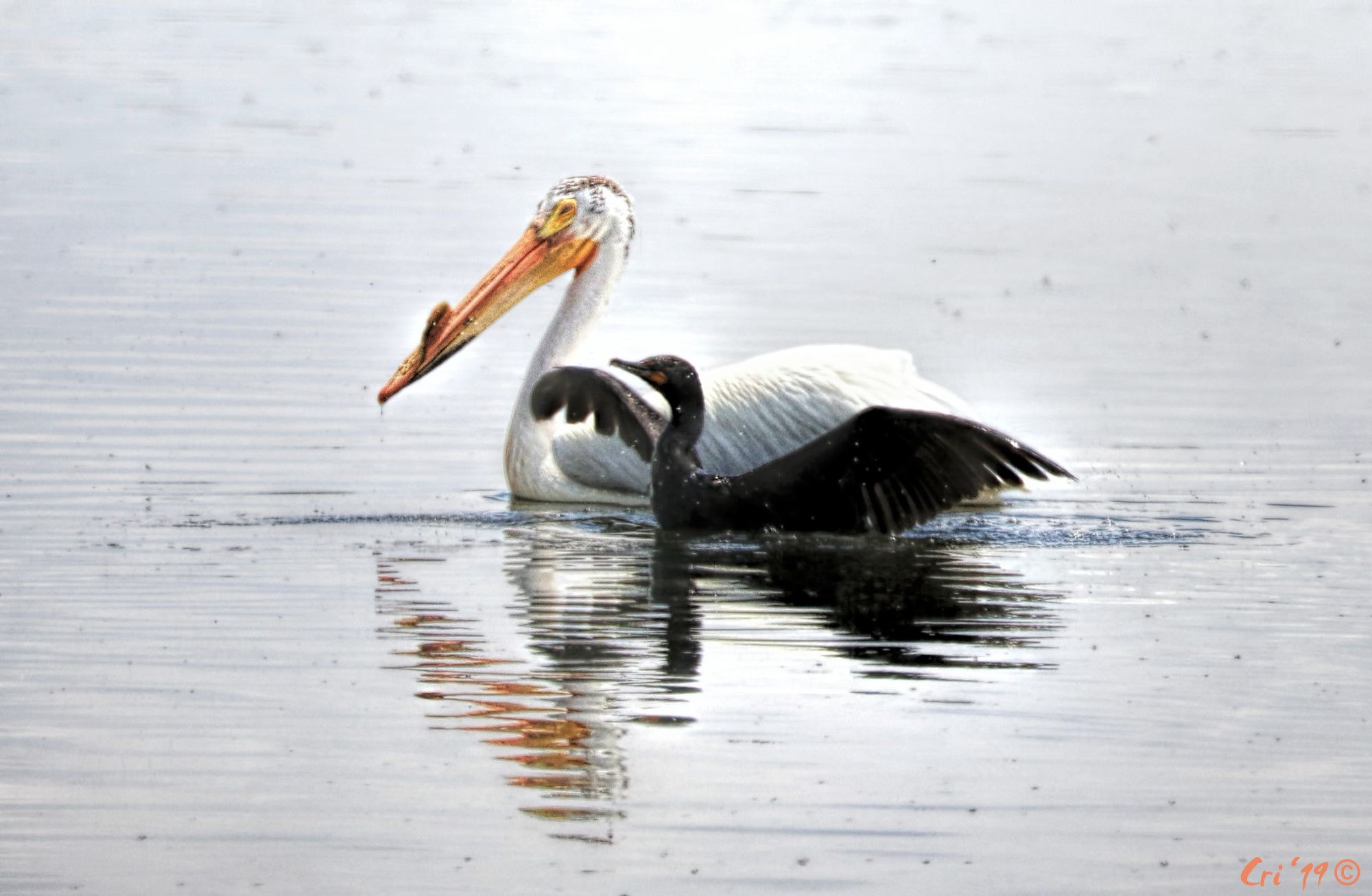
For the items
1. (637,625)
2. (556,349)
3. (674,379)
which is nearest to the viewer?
(637,625)

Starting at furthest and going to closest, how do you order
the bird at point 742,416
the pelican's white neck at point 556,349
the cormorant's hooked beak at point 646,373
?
the pelican's white neck at point 556,349 → the bird at point 742,416 → the cormorant's hooked beak at point 646,373

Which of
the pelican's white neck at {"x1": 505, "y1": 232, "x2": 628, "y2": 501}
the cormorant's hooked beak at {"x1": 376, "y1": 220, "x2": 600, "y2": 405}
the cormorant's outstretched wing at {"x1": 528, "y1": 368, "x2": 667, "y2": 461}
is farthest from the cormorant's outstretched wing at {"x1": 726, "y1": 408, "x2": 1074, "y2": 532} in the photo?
the cormorant's hooked beak at {"x1": 376, "y1": 220, "x2": 600, "y2": 405}

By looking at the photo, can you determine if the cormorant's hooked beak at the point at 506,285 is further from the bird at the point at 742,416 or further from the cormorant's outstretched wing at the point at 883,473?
the cormorant's outstretched wing at the point at 883,473

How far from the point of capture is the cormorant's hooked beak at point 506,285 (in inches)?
392

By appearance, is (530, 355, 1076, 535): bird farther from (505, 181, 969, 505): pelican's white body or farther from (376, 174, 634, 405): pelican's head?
(376, 174, 634, 405): pelican's head

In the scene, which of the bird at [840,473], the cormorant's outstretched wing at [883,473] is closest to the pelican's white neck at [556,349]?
the bird at [840,473]

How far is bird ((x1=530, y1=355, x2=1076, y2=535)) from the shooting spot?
8.03m

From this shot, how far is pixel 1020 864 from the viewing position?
196 inches

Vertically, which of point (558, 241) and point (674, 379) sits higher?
point (558, 241)

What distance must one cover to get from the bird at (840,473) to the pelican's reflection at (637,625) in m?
0.10

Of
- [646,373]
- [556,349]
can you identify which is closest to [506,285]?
[556,349]

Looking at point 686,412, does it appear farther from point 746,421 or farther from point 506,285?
point 506,285

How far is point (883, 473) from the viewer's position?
8.20m

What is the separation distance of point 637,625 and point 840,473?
1.58m
